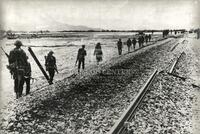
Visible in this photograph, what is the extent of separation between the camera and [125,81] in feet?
37.1

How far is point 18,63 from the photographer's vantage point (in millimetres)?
9531

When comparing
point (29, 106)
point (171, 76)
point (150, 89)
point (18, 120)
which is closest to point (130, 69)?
point (171, 76)

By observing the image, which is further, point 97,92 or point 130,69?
point 130,69

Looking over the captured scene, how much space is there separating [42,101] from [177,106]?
383 cm

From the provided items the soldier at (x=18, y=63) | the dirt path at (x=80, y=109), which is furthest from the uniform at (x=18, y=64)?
the dirt path at (x=80, y=109)

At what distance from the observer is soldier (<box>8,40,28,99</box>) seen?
30.8 feet

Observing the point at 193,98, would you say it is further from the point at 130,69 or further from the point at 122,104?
the point at 130,69

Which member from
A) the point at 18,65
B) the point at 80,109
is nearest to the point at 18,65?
the point at 18,65

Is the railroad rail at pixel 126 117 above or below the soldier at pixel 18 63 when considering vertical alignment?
below

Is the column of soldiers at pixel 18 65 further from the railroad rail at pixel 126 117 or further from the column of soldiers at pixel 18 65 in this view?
the railroad rail at pixel 126 117

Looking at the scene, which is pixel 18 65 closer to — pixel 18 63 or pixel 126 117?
pixel 18 63

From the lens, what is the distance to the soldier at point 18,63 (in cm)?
940

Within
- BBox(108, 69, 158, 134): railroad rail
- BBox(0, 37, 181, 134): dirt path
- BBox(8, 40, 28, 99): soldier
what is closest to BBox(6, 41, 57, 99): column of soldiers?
BBox(8, 40, 28, 99): soldier

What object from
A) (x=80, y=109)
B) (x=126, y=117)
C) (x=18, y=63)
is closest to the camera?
(x=126, y=117)
